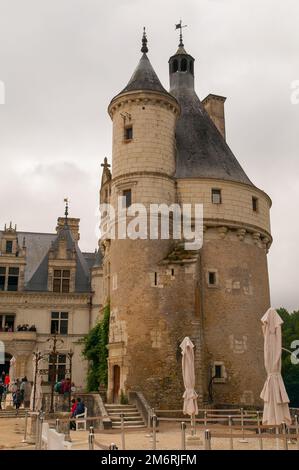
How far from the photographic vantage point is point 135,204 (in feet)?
90.5

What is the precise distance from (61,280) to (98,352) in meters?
13.1

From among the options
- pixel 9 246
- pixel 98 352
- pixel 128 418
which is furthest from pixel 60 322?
pixel 128 418

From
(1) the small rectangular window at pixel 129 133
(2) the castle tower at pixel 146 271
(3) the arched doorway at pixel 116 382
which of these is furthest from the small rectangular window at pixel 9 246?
(3) the arched doorway at pixel 116 382

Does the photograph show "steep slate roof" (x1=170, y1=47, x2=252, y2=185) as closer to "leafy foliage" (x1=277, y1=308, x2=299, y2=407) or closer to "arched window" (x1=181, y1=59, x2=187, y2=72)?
"arched window" (x1=181, y1=59, x2=187, y2=72)

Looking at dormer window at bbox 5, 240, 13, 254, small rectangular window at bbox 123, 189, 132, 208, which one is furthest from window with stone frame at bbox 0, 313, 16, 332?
small rectangular window at bbox 123, 189, 132, 208

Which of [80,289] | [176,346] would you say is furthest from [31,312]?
[176,346]

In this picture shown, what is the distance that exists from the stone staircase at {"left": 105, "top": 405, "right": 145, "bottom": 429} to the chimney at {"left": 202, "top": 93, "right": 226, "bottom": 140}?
65.7 feet

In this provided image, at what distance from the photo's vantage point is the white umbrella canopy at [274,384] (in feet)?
46.7

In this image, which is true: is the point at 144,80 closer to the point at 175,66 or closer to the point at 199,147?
the point at 199,147

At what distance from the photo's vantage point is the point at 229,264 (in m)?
28.7

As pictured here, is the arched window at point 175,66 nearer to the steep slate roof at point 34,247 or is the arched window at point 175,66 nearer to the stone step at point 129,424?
the steep slate roof at point 34,247

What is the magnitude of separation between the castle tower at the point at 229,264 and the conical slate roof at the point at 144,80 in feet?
12.2
